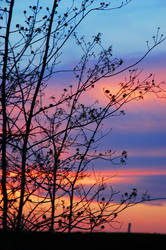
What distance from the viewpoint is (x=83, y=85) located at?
902 centimetres

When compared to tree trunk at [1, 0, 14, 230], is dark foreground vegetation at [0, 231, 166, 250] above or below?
below

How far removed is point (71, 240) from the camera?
7309 mm

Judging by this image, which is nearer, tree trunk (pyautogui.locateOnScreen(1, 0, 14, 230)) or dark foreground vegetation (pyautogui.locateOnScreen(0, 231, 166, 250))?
dark foreground vegetation (pyautogui.locateOnScreen(0, 231, 166, 250))

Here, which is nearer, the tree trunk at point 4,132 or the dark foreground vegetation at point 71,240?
the dark foreground vegetation at point 71,240

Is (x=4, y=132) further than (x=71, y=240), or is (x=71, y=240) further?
(x=4, y=132)

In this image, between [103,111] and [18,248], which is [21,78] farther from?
[18,248]

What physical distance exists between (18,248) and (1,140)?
6.54 feet

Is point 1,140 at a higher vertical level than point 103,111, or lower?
lower

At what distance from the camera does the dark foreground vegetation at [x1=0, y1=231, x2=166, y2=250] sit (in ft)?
23.5

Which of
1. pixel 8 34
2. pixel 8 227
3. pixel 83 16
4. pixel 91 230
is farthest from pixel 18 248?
pixel 83 16

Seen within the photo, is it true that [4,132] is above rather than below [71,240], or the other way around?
above

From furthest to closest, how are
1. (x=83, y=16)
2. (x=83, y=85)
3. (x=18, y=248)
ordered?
(x=83, y=85) < (x=83, y=16) < (x=18, y=248)

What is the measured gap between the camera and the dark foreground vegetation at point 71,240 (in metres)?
7.16

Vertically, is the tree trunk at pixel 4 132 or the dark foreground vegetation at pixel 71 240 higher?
the tree trunk at pixel 4 132
